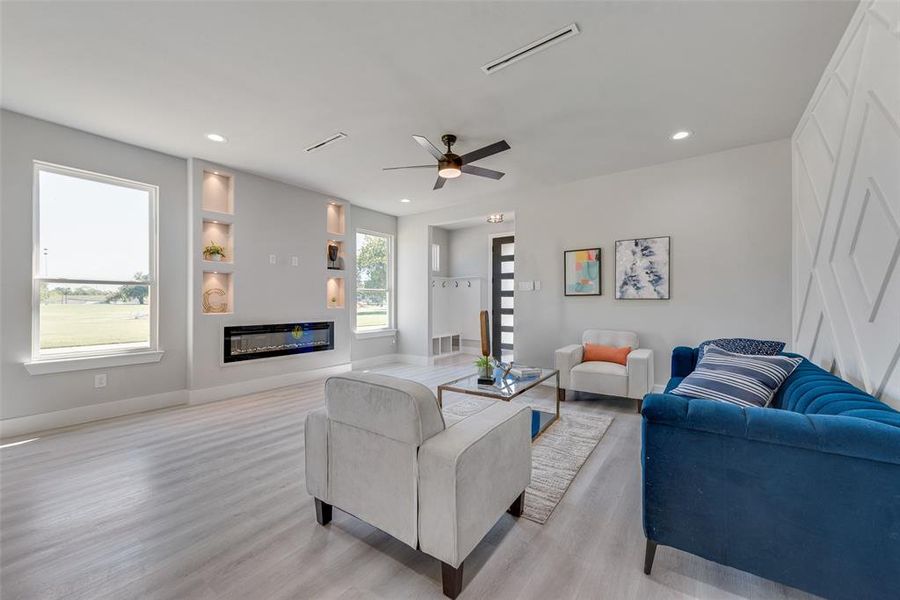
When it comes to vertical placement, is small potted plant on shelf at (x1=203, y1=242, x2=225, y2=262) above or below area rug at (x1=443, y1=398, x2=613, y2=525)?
above

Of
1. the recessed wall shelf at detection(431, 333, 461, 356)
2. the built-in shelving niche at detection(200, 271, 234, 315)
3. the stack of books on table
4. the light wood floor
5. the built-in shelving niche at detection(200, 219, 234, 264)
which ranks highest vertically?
the built-in shelving niche at detection(200, 219, 234, 264)

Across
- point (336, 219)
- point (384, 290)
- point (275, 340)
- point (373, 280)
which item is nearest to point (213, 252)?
point (275, 340)

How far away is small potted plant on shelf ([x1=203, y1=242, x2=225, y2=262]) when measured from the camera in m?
4.34

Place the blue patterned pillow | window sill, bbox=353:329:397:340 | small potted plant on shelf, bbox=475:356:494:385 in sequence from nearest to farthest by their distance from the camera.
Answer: the blue patterned pillow → small potted plant on shelf, bbox=475:356:494:385 → window sill, bbox=353:329:397:340

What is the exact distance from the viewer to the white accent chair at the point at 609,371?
3.64 meters

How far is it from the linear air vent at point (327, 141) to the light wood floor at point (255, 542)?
2.83 metres

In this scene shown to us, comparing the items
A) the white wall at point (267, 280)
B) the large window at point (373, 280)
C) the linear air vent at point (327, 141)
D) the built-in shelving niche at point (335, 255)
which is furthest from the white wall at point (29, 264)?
the large window at point (373, 280)

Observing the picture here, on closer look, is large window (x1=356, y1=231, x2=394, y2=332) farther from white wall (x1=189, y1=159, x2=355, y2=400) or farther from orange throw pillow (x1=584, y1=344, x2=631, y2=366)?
orange throw pillow (x1=584, y1=344, x2=631, y2=366)

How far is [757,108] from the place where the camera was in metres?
2.98

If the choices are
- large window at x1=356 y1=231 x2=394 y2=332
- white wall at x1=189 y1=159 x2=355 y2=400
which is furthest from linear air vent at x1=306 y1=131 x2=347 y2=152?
large window at x1=356 y1=231 x2=394 y2=332

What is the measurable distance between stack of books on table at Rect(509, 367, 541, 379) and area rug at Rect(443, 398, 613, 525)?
1.55 ft

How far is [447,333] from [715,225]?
15.8 ft

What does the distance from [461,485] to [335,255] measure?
4.90 metres

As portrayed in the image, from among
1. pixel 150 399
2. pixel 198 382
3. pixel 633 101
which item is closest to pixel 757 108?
pixel 633 101
